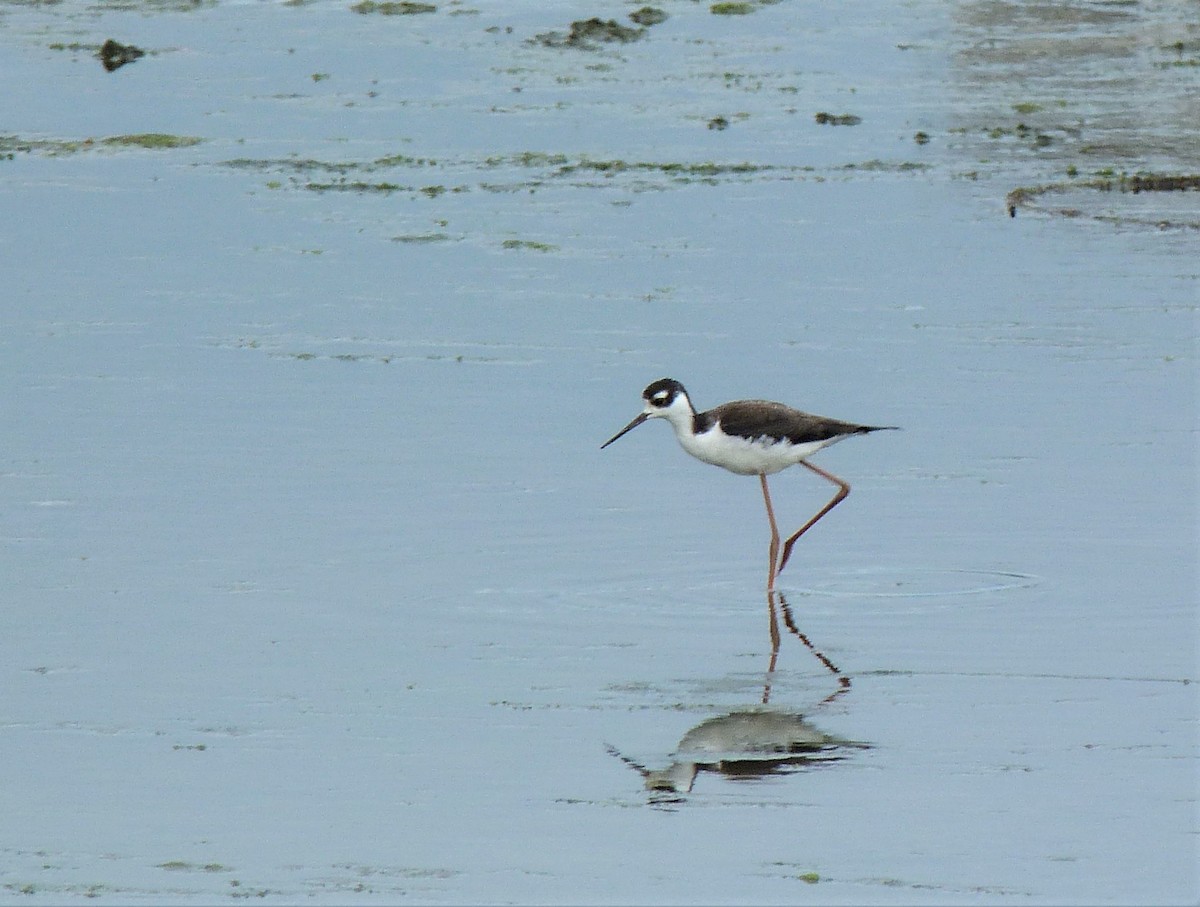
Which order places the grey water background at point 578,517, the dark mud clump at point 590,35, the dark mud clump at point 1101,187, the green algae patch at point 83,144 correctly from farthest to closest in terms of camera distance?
the dark mud clump at point 590,35 < the green algae patch at point 83,144 < the dark mud clump at point 1101,187 < the grey water background at point 578,517

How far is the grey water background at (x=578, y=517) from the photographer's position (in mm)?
7086

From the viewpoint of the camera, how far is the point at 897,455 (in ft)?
38.7

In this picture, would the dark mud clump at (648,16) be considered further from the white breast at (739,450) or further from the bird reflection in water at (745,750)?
the bird reflection in water at (745,750)

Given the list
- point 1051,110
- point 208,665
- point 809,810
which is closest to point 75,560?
point 208,665

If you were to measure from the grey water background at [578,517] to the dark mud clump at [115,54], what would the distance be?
4177 millimetres

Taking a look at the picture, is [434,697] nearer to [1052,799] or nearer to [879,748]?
[879,748]

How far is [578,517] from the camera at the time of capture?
1069cm

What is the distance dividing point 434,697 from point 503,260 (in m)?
8.76

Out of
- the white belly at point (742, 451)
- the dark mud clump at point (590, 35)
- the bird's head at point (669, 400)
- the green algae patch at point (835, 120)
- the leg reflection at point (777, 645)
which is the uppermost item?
the bird's head at point (669, 400)

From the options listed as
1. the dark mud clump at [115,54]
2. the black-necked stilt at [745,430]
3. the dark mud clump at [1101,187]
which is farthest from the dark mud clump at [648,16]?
the black-necked stilt at [745,430]

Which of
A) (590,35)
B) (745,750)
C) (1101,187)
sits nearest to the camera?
(745,750)

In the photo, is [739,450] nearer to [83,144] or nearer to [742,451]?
[742,451]

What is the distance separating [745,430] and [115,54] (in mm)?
18616

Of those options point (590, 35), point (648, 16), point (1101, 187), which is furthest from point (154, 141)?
point (648, 16)
